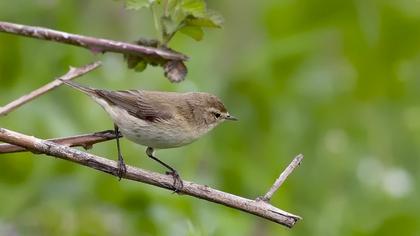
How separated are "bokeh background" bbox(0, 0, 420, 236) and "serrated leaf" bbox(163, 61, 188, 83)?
0.74 metres

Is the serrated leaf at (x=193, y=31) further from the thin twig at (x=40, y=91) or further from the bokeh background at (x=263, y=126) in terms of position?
the bokeh background at (x=263, y=126)

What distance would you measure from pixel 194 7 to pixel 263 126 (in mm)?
2458

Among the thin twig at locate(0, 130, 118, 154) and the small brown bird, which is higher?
the small brown bird

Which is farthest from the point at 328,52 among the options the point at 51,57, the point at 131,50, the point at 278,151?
the point at 131,50

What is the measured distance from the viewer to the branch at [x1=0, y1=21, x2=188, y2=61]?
179 inches

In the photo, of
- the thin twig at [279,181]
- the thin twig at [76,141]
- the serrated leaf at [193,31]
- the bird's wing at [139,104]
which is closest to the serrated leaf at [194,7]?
the serrated leaf at [193,31]

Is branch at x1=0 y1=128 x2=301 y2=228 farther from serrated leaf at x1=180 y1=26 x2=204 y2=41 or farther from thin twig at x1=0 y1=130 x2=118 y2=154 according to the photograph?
serrated leaf at x1=180 y1=26 x2=204 y2=41

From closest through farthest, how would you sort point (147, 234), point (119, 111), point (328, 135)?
point (119, 111), point (147, 234), point (328, 135)

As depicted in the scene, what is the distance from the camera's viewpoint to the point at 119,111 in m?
5.48

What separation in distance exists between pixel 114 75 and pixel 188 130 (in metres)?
1.20

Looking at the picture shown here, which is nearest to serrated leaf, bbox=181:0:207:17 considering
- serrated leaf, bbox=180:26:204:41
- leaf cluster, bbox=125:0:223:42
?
leaf cluster, bbox=125:0:223:42

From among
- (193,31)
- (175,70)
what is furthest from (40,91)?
(193,31)

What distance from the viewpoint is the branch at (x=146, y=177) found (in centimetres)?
421

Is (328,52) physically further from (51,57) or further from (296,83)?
(51,57)
